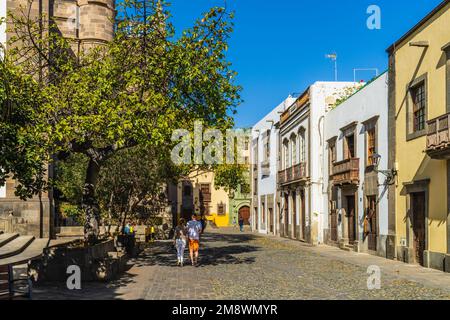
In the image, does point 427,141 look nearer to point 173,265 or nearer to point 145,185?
point 173,265

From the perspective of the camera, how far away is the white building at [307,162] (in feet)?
99.3

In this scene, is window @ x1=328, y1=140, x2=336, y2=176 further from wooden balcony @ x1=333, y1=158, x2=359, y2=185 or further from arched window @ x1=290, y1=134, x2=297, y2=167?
arched window @ x1=290, y1=134, x2=297, y2=167

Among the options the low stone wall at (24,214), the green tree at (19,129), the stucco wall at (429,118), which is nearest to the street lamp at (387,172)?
the stucco wall at (429,118)

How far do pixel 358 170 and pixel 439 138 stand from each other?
28.6ft

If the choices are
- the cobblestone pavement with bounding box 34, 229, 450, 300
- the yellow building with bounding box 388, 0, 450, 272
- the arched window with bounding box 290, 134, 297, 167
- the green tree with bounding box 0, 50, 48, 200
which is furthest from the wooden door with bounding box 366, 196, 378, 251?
the green tree with bounding box 0, 50, 48, 200

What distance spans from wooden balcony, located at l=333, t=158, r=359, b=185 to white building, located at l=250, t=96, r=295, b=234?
1385 cm

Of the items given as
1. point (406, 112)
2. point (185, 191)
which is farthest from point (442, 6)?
point (185, 191)

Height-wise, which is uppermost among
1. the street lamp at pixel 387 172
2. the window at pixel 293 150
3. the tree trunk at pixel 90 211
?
the window at pixel 293 150

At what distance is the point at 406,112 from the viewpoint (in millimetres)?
19297

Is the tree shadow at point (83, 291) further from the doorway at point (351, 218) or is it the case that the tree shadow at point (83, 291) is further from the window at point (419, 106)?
the doorway at point (351, 218)

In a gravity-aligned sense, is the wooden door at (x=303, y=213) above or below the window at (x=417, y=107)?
below

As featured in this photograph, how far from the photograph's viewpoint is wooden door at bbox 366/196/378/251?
875 inches

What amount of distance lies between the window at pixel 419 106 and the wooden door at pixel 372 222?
177 inches

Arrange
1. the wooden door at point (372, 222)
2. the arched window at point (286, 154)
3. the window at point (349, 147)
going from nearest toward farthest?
the wooden door at point (372, 222) → the window at point (349, 147) → the arched window at point (286, 154)
